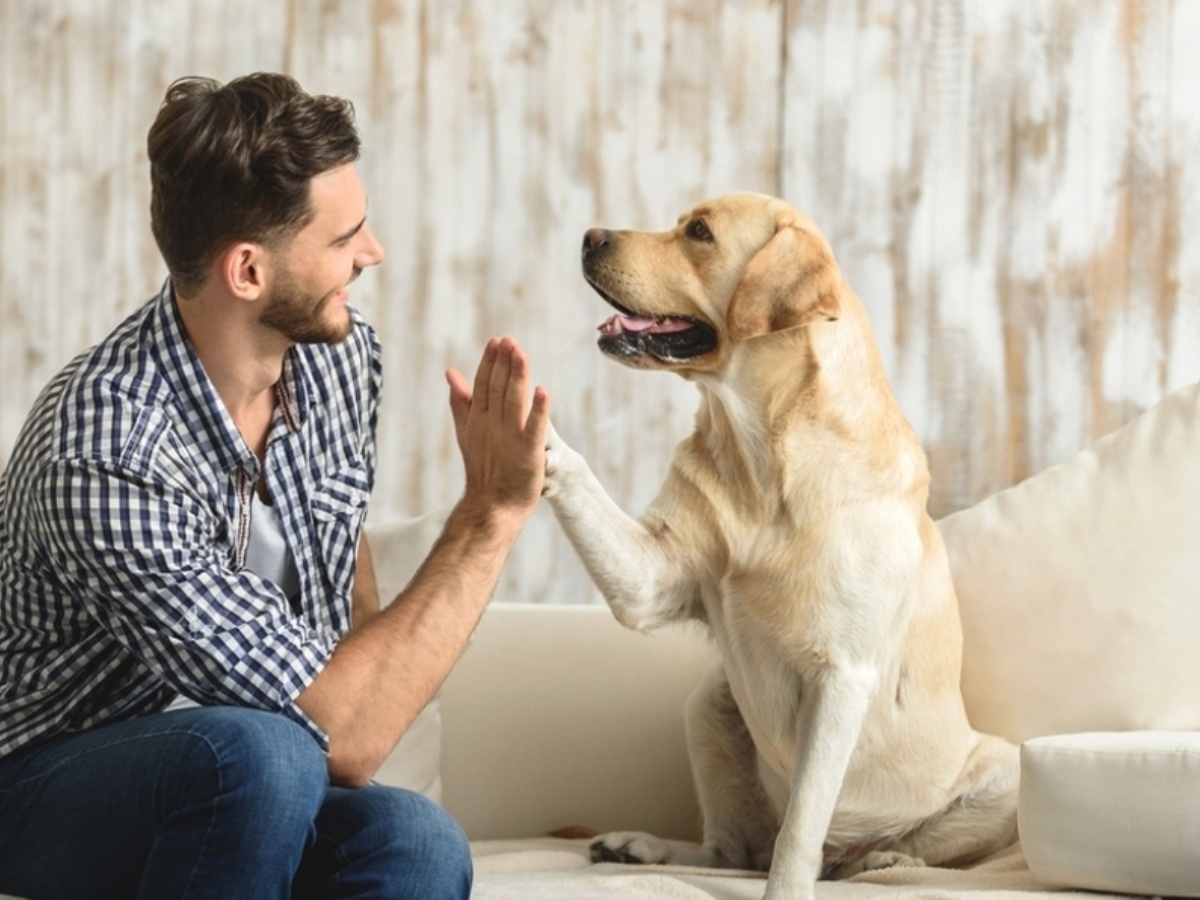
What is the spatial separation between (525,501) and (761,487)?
0.39 metres

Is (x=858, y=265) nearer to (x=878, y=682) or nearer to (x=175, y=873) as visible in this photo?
(x=878, y=682)

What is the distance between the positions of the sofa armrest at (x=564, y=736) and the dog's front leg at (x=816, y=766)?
1.84 feet

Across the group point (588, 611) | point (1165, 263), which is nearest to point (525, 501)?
point (588, 611)

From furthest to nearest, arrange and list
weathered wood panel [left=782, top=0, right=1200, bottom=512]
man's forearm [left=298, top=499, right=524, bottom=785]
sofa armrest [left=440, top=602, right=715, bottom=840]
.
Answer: weathered wood panel [left=782, top=0, right=1200, bottom=512], sofa armrest [left=440, top=602, right=715, bottom=840], man's forearm [left=298, top=499, right=524, bottom=785]

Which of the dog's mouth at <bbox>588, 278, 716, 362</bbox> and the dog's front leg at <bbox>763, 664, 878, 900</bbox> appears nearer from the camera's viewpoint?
the dog's front leg at <bbox>763, 664, 878, 900</bbox>

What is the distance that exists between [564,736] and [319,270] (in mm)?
1028

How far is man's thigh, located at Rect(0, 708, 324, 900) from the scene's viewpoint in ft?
4.61

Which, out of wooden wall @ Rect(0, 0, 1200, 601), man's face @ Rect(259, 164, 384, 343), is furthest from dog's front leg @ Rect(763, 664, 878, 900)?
wooden wall @ Rect(0, 0, 1200, 601)

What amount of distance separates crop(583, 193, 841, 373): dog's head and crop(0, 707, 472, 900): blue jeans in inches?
28.8

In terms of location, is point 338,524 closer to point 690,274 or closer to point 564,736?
point 690,274

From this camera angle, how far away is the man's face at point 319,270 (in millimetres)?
1659

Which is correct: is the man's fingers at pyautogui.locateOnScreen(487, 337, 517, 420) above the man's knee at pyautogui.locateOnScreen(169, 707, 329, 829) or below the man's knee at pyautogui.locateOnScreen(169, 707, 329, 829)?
above

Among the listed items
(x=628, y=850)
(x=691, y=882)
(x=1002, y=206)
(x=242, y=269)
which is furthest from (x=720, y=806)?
(x=1002, y=206)

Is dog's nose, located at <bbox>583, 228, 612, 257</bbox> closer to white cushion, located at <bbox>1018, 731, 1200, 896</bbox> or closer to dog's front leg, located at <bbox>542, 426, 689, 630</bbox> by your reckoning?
dog's front leg, located at <bbox>542, 426, 689, 630</bbox>
